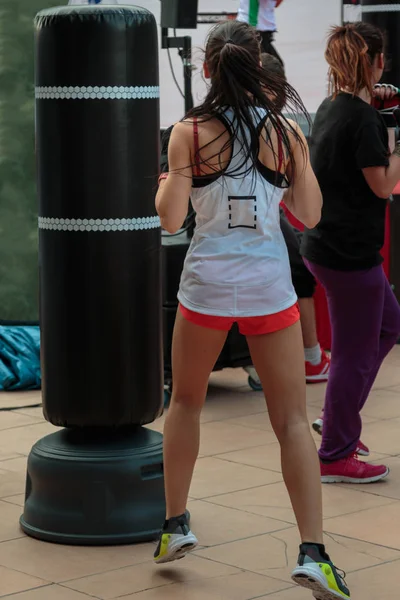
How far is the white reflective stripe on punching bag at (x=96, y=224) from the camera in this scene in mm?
4656

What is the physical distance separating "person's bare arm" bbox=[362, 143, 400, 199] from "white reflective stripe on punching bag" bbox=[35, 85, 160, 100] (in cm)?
101

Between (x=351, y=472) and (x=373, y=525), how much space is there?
591 mm

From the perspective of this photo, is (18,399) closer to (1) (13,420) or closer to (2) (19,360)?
(2) (19,360)

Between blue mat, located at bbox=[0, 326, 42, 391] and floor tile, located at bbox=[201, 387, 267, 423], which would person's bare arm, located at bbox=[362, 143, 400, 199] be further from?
blue mat, located at bbox=[0, 326, 42, 391]

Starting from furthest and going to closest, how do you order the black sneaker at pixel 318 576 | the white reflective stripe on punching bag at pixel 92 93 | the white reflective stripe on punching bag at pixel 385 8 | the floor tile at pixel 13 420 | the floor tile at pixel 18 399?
the white reflective stripe on punching bag at pixel 385 8 → the floor tile at pixel 18 399 → the floor tile at pixel 13 420 → the white reflective stripe on punching bag at pixel 92 93 → the black sneaker at pixel 318 576

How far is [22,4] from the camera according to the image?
7539 mm

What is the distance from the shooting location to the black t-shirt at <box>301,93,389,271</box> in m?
5.16

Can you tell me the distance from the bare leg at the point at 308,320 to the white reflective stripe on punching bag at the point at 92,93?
288 centimetres

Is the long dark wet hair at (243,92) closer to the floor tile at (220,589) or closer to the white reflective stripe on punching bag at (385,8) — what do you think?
the floor tile at (220,589)

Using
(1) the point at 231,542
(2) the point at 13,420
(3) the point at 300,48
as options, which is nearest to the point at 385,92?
(1) the point at 231,542

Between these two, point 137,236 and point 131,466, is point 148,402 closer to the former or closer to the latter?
point 131,466

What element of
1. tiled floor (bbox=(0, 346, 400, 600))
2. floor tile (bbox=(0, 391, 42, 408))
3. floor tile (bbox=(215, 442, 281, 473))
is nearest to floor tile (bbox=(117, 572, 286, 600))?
tiled floor (bbox=(0, 346, 400, 600))

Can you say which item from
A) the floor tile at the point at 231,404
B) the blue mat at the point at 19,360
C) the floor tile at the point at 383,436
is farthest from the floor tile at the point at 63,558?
the blue mat at the point at 19,360

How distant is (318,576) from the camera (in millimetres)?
3875
